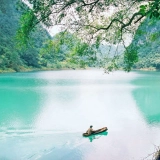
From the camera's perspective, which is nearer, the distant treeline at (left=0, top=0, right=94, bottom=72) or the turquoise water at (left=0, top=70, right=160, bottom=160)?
the distant treeline at (left=0, top=0, right=94, bottom=72)

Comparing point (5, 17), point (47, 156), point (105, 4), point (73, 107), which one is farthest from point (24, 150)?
point (5, 17)

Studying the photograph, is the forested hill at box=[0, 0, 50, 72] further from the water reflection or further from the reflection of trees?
the water reflection

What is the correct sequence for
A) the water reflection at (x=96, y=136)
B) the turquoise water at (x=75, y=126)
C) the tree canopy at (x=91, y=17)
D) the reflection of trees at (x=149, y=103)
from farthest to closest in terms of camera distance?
the reflection of trees at (x=149, y=103) → the water reflection at (x=96, y=136) → the turquoise water at (x=75, y=126) → the tree canopy at (x=91, y=17)

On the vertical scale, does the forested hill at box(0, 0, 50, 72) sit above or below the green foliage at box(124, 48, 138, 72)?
below

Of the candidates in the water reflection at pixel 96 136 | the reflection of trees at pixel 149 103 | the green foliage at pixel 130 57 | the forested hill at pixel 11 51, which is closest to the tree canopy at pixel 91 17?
the green foliage at pixel 130 57

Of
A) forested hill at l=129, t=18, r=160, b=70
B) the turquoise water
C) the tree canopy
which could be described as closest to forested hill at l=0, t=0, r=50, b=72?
forested hill at l=129, t=18, r=160, b=70

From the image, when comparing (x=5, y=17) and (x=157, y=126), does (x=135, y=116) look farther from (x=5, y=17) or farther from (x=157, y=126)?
(x=5, y=17)

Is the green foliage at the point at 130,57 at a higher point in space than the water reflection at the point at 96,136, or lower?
higher

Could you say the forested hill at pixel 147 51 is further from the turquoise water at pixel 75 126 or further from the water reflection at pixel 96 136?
the water reflection at pixel 96 136

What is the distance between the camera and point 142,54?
98812 millimetres

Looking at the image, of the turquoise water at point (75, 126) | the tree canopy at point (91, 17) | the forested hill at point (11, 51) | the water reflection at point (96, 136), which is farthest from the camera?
the forested hill at point (11, 51)

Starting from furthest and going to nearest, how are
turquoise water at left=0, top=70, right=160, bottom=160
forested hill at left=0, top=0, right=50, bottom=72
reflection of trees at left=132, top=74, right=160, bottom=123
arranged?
forested hill at left=0, top=0, right=50, bottom=72 < reflection of trees at left=132, top=74, right=160, bottom=123 < turquoise water at left=0, top=70, right=160, bottom=160

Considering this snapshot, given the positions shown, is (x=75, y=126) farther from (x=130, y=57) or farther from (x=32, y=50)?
(x=32, y=50)

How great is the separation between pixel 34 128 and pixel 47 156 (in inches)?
152
